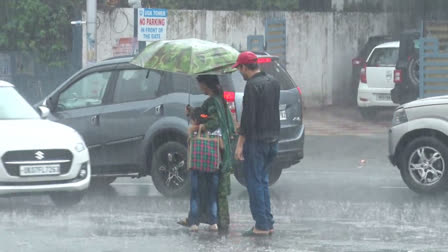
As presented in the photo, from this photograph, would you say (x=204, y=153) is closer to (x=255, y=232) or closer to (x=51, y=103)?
(x=255, y=232)

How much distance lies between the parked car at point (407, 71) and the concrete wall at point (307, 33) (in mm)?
3709

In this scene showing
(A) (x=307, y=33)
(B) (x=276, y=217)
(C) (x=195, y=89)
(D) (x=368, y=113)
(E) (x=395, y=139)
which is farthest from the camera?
(A) (x=307, y=33)

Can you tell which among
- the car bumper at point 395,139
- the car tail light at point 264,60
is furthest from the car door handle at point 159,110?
the car bumper at point 395,139

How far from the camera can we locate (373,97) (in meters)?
22.6

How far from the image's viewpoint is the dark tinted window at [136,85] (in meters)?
12.8

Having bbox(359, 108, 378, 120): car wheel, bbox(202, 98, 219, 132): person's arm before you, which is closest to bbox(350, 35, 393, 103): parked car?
bbox(359, 108, 378, 120): car wheel

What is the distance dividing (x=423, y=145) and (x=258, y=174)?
3.90 metres

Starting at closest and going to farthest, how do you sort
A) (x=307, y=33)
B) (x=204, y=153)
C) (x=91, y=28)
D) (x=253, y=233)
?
(x=253, y=233) → (x=204, y=153) → (x=91, y=28) → (x=307, y=33)

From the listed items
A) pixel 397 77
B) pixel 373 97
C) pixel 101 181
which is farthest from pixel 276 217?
pixel 373 97

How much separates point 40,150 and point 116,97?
1.98 metres

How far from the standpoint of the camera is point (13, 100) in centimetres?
1250

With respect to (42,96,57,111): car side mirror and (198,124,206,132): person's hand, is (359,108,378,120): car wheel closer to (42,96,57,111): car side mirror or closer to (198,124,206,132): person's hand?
(42,96,57,111): car side mirror

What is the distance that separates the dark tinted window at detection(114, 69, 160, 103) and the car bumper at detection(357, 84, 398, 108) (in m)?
10.5

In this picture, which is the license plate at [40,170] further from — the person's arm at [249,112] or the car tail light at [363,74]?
the car tail light at [363,74]
